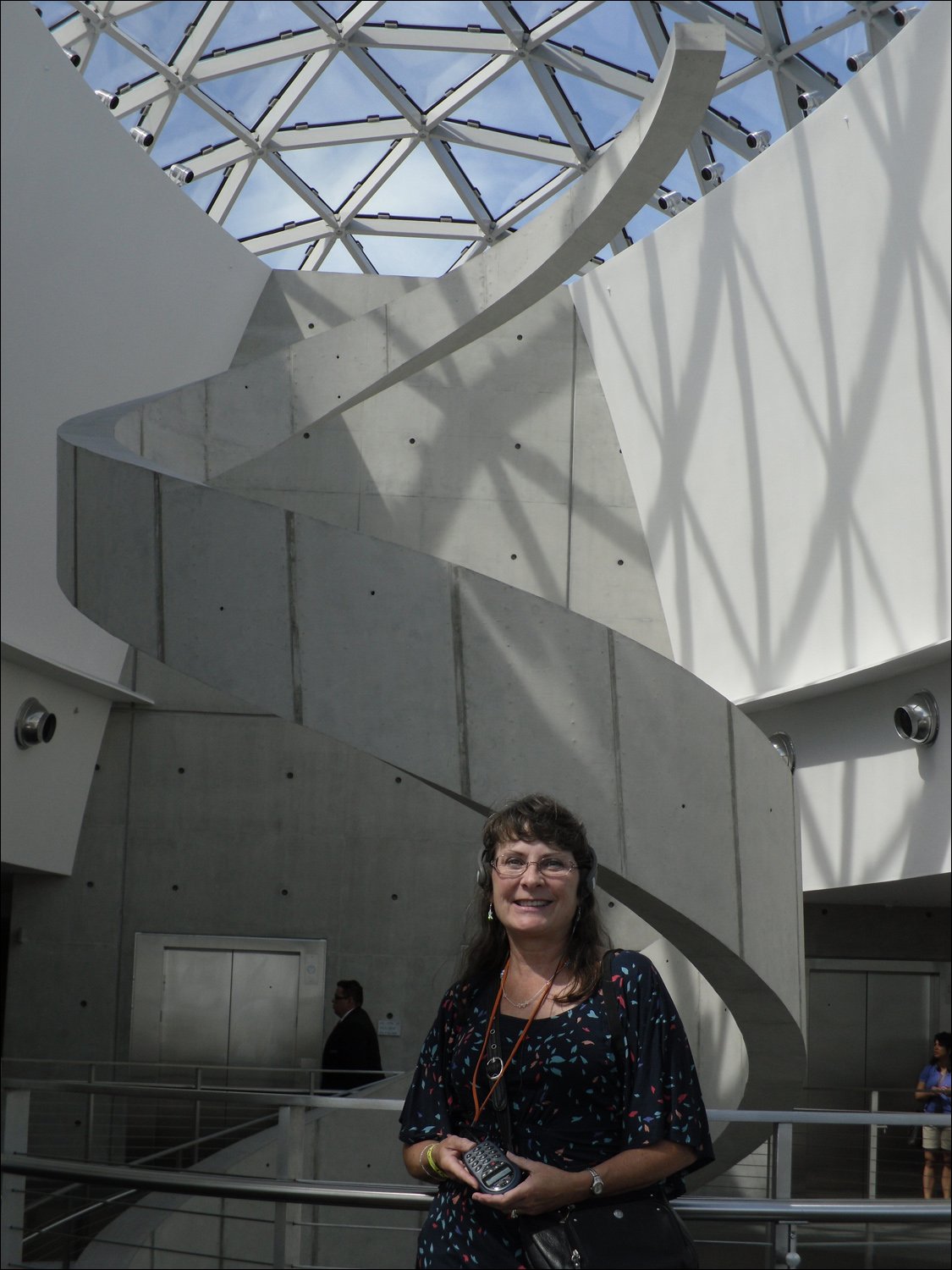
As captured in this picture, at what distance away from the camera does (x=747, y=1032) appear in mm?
9445

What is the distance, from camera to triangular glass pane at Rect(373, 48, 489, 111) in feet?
70.2

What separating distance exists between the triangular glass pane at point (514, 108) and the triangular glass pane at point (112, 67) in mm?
6090

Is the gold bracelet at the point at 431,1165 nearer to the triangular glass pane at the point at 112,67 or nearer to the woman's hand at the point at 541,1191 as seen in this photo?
the woman's hand at the point at 541,1191

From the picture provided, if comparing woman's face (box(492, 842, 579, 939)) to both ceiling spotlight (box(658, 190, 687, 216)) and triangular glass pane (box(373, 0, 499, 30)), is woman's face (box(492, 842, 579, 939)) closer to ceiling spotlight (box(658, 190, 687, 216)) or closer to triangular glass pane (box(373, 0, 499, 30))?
ceiling spotlight (box(658, 190, 687, 216))

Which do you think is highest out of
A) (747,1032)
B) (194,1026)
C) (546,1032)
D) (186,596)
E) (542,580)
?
(542,580)

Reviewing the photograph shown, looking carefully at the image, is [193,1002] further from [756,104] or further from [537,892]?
[756,104]

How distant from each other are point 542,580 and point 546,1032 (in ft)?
55.0

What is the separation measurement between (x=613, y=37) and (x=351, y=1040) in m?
17.2

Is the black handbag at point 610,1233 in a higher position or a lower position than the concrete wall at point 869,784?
lower

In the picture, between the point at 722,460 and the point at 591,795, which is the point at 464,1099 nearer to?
the point at 591,795

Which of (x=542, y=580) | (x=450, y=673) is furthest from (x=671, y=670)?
(x=542, y=580)

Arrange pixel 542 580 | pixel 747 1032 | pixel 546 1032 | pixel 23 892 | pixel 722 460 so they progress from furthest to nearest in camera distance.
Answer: pixel 542 580 < pixel 23 892 < pixel 722 460 < pixel 747 1032 < pixel 546 1032

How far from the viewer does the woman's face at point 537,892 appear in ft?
9.78

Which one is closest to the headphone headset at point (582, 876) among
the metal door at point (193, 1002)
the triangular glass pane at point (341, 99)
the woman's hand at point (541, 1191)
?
the woman's hand at point (541, 1191)
